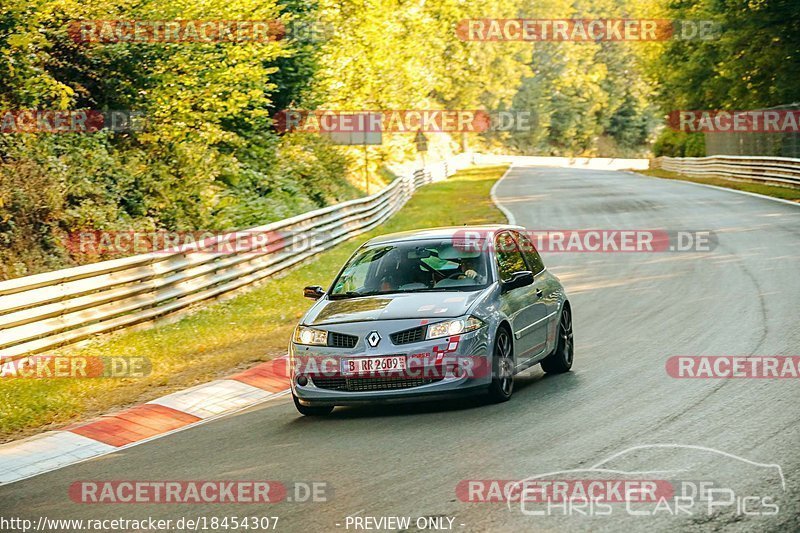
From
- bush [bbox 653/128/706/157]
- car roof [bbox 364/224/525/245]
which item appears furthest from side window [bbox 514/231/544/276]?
bush [bbox 653/128/706/157]

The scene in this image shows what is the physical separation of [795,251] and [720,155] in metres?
29.1

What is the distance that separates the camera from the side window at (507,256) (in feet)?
33.8

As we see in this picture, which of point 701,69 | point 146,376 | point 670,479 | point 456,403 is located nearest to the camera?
point 670,479

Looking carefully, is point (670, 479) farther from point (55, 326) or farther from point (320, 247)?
point (320, 247)

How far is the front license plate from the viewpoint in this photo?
29.2 ft

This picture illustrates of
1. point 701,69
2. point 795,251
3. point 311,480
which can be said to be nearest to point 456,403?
point 311,480

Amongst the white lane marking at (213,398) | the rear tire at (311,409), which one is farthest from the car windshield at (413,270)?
the white lane marking at (213,398)

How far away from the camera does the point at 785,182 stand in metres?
36.5

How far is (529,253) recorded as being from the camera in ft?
37.3

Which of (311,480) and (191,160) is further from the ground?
(191,160)

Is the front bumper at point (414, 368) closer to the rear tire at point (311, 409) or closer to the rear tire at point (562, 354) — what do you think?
the rear tire at point (311, 409)

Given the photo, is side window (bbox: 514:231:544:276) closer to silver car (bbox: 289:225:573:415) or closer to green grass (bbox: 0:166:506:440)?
silver car (bbox: 289:225:573:415)

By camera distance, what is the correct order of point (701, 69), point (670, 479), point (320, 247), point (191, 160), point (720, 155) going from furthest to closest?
point (701, 69) → point (720, 155) → point (320, 247) → point (191, 160) → point (670, 479)

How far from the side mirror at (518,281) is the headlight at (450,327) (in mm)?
933
